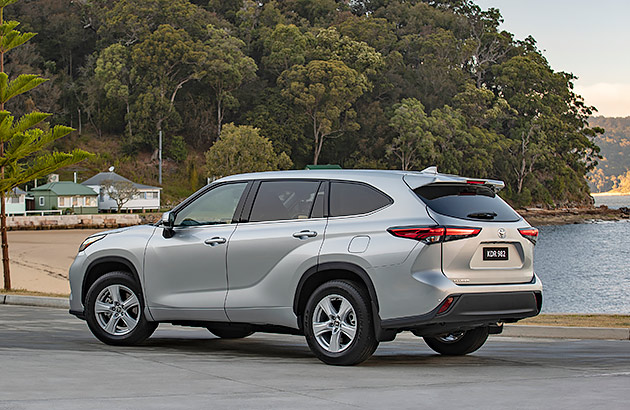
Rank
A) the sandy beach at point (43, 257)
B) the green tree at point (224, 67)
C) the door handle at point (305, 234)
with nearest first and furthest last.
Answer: the door handle at point (305, 234), the sandy beach at point (43, 257), the green tree at point (224, 67)

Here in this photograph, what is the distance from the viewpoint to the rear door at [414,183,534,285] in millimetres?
7871

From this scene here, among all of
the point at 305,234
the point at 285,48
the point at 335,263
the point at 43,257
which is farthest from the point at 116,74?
the point at 335,263

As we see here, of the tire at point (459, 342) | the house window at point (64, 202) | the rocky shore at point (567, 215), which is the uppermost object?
the tire at point (459, 342)

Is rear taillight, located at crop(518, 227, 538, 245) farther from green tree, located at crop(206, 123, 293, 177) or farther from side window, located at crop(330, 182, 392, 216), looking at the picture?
green tree, located at crop(206, 123, 293, 177)

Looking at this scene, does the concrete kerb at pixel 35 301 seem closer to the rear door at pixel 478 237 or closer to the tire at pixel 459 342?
the tire at pixel 459 342

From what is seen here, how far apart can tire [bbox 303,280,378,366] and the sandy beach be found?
2068 cm

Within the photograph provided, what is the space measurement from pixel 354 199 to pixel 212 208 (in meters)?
1.65

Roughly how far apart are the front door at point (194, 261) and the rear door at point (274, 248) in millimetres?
169

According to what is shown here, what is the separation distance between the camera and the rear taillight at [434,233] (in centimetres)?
782

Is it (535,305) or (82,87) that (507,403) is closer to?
(535,305)

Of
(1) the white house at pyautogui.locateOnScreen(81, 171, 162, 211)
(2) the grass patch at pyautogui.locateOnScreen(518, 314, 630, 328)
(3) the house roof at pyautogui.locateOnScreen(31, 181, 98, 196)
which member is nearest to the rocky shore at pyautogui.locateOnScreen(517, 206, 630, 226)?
(1) the white house at pyautogui.locateOnScreen(81, 171, 162, 211)

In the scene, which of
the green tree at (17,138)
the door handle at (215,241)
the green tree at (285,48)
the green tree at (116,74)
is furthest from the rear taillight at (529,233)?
the green tree at (285,48)

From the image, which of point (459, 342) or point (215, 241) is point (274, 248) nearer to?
point (215, 241)

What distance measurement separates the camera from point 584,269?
5734 cm
